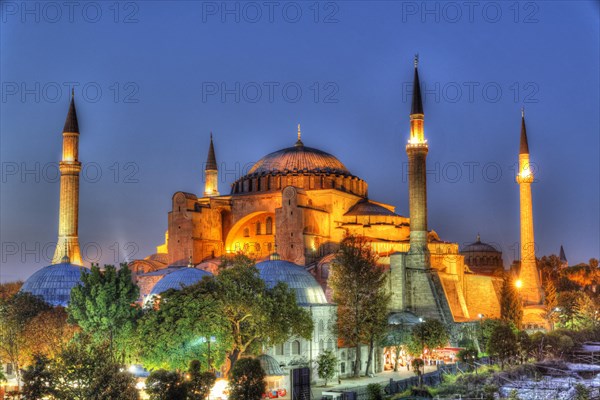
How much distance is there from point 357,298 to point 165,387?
40.1ft

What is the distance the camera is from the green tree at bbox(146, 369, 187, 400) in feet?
61.4

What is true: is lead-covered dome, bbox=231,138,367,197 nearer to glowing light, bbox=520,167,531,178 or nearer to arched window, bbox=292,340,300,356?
glowing light, bbox=520,167,531,178

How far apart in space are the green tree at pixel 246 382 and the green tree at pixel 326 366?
600 centimetres

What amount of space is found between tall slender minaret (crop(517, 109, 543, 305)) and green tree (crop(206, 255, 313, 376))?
22228 millimetres

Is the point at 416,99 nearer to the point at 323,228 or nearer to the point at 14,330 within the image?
the point at 323,228

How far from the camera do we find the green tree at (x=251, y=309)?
960 inches

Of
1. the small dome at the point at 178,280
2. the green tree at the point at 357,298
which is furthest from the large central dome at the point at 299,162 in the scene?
the small dome at the point at 178,280

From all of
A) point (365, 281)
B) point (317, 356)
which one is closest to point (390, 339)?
point (365, 281)

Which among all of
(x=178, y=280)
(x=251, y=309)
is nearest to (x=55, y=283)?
(x=178, y=280)

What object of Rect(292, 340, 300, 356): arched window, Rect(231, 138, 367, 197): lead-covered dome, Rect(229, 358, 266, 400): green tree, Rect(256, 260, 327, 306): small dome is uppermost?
Rect(231, 138, 367, 197): lead-covered dome

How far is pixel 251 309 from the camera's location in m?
24.4

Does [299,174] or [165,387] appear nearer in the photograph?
[165,387]

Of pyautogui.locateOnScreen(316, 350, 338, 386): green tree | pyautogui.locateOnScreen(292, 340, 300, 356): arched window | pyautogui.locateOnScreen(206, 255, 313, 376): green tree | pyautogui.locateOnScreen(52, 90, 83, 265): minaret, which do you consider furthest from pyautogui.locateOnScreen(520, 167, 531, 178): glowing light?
pyautogui.locateOnScreen(52, 90, 83, 265): minaret

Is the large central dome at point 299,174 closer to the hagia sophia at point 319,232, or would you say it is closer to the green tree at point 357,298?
the hagia sophia at point 319,232
